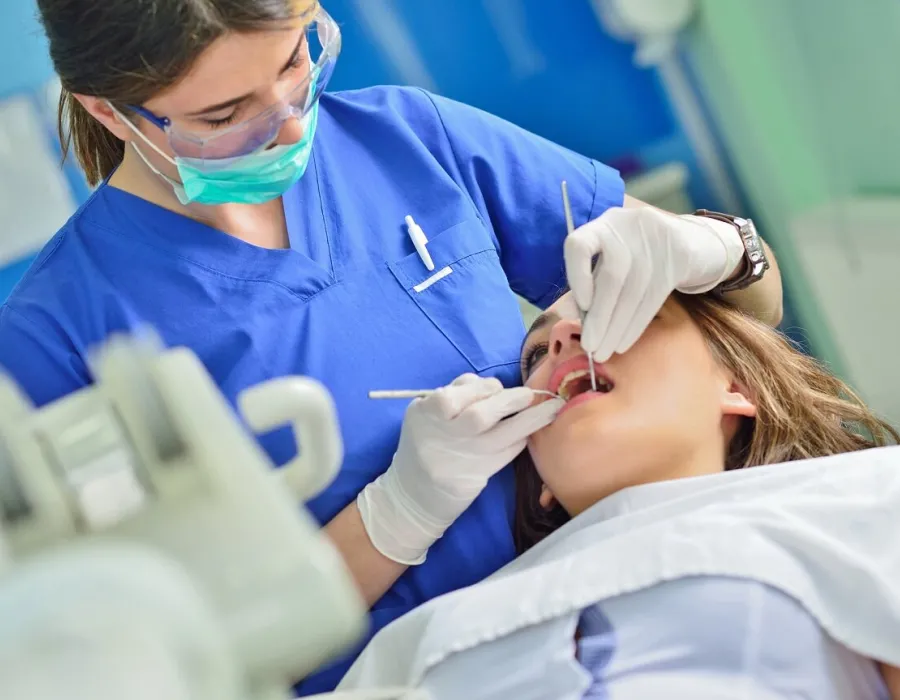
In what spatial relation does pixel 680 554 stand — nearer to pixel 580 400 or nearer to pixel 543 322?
pixel 580 400

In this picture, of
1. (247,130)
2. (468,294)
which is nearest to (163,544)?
(247,130)

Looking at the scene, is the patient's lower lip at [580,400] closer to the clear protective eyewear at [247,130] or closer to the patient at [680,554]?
the patient at [680,554]

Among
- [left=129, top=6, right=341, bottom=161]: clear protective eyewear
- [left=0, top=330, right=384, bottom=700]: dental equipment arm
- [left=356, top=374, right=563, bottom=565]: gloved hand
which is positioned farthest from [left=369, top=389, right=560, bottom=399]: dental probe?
[left=0, top=330, right=384, bottom=700]: dental equipment arm

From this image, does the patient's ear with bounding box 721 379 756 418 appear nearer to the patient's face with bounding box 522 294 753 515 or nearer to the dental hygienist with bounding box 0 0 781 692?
the patient's face with bounding box 522 294 753 515

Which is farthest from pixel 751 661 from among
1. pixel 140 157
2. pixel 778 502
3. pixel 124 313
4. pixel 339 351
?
pixel 140 157

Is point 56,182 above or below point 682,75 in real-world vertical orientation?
above

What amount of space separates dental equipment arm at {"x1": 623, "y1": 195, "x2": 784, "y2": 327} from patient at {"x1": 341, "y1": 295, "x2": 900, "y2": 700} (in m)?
0.08

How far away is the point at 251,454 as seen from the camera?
45cm

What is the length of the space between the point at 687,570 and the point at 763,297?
614 mm

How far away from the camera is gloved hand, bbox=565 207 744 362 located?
1197 millimetres

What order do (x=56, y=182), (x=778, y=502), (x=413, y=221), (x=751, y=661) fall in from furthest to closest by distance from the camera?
(x=56, y=182) → (x=413, y=221) → (x=778, y=502) → (x=751, y=661)

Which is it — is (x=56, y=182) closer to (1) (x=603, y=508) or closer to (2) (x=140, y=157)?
(2) (x=140, y=157)

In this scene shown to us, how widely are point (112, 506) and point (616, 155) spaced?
2.25 metres

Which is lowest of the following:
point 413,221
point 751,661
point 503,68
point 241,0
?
point 751,661
